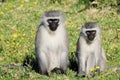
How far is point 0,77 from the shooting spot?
9.16 metres

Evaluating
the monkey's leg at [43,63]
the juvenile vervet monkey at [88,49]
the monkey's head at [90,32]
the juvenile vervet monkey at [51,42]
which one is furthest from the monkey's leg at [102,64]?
the monkey's leg at [43,63]

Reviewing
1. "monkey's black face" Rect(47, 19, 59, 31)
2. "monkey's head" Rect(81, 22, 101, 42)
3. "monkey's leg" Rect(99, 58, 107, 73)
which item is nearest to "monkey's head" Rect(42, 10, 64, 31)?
"monkey's black face" Rect(47, 19, 59, 31)

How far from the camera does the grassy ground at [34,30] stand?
945 cm

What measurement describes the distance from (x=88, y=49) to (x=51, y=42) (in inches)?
29.5

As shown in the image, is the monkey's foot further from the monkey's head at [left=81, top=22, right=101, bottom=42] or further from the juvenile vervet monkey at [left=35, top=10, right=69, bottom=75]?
the monkey's head at [left=81, top=22, right=101, bottom=42]

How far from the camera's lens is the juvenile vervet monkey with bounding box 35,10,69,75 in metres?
9.59

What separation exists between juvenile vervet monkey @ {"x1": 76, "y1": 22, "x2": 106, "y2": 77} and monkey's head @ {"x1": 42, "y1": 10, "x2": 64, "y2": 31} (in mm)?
521

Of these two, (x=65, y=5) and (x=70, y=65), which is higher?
(x=65, y=5)

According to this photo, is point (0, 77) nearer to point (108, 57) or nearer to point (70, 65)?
point (70, 65)

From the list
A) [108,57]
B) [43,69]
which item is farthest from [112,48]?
[43,69]

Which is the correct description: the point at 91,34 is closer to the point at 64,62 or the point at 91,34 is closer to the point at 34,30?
the point at 64,62

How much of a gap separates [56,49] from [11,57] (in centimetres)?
158

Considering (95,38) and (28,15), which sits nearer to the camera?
(95,38)

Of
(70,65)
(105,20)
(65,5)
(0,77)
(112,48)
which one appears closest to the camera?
(0,77)
